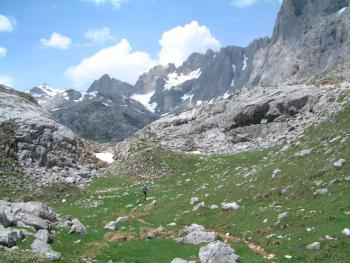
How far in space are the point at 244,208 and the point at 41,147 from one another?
46.3 m

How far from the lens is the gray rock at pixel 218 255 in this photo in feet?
95.5

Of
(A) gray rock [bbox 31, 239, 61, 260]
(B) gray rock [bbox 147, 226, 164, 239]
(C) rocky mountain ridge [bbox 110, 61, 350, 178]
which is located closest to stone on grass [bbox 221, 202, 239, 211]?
(B) gray rock [bbox 147, 226, 164, 239]

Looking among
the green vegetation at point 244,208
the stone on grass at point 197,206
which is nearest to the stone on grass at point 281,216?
the green vegetation at point 244,208

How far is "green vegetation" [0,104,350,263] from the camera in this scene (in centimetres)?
3108

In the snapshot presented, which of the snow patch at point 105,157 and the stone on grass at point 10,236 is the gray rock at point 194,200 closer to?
the stone on grass at point 10,236

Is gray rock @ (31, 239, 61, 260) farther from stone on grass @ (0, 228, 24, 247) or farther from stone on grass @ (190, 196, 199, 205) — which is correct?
stone on grass @ (190, 196, 199, 205)

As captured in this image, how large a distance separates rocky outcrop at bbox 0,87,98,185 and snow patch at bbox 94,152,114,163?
2338mm

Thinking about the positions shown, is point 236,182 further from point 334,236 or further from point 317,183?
point 334,236

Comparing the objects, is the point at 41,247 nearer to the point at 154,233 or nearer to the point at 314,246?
the point at 154,233

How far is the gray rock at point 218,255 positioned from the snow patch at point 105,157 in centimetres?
6060

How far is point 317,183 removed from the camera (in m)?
38.4

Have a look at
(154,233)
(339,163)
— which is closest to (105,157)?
(154,233)

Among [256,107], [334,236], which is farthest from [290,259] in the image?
[256,107]

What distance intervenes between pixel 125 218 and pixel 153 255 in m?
15.1
